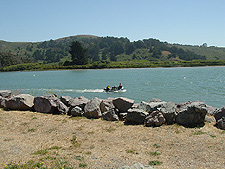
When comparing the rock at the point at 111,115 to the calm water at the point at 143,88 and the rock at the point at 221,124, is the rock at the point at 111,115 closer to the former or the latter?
the rock at the point at 221,124

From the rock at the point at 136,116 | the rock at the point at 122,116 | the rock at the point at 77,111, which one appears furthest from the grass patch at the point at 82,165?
the rock at the point at 77,111

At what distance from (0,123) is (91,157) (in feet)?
26.2

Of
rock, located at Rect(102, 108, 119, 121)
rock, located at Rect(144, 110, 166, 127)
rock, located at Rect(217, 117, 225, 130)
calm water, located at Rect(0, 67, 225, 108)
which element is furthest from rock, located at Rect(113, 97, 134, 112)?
calm water, located at Rect(0, 67, 225, 108)

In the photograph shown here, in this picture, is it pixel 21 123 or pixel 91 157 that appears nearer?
pixel 91 157

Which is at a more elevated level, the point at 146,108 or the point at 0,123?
the point at 146,108

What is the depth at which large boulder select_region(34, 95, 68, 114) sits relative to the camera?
52.5 feet

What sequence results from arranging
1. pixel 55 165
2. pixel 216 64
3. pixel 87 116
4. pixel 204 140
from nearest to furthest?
pixel 55 165, pixel 204 140, pixel 87 116, pixel 216 64

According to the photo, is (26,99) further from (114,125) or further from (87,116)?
(114,125)

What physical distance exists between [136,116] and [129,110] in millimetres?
585

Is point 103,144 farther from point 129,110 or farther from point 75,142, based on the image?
point 129,110

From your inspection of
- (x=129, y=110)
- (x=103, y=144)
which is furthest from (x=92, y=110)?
(x=103, y=144)

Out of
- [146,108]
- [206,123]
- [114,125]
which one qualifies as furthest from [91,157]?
[206,123]

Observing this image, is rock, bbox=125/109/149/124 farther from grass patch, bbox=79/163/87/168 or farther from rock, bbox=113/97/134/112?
grass patch, bbox=79/163/87/168

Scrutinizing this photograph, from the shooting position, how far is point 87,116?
14906 millimetres
